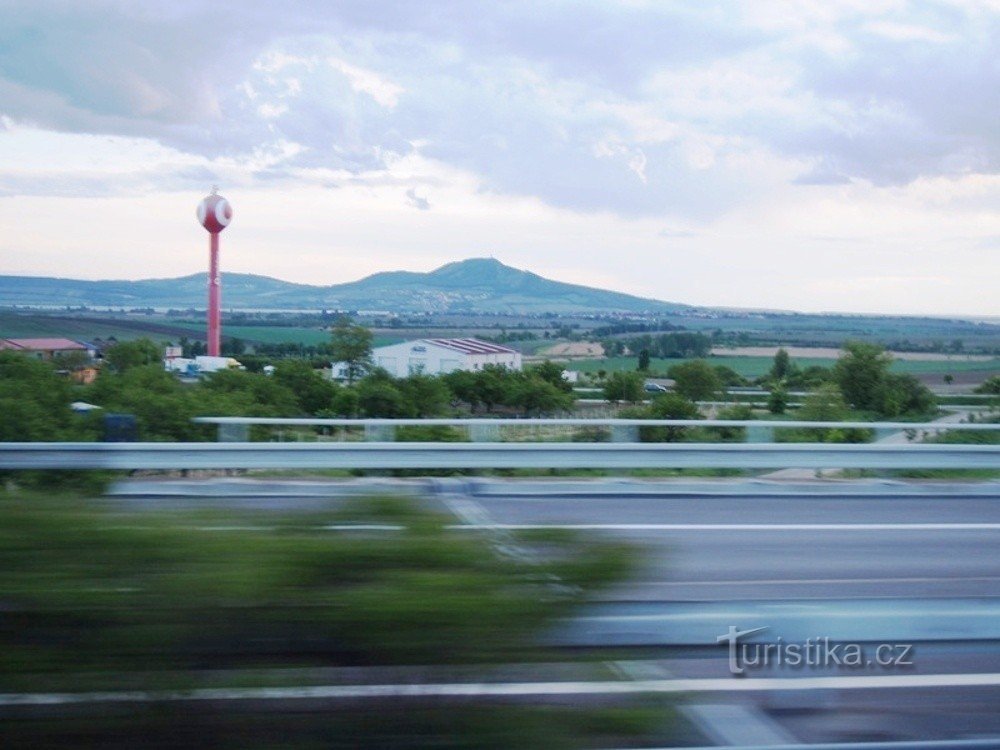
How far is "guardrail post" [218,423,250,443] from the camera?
1060 centimetres

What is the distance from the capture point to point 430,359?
987 centimetres

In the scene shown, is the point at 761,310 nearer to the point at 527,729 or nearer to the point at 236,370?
the point at 236,370

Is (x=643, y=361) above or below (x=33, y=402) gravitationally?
above

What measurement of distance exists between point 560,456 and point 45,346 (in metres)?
5.15

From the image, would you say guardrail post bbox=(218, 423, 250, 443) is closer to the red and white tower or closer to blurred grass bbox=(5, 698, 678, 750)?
the red and white tower

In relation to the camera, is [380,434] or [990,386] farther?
[380,434]

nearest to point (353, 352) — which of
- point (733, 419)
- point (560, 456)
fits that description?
point (560, 456)

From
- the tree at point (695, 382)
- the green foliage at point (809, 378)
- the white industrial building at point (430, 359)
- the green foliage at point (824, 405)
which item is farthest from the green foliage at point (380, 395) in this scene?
the green foliage at point (824, 405)

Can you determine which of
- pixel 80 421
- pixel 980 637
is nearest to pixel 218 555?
pixel 980 637

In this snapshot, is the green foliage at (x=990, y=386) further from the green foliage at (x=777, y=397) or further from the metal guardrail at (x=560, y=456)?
the green foliage at (x=777, y=397)

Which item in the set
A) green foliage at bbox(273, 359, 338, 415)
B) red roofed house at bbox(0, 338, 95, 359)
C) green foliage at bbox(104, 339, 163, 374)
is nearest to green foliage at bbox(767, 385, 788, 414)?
green foliage at bbox(273, 359, 338, 415)

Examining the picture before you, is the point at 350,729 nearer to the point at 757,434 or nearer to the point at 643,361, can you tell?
the point at 643,361

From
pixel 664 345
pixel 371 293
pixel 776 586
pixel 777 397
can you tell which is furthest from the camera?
pixel 371 293

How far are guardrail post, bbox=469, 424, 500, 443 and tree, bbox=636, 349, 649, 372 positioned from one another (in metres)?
1.70
